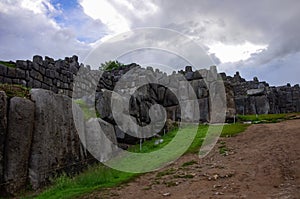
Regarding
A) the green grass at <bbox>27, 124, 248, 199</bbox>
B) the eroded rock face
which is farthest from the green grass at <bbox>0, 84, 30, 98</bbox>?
the green grass at <bbox>27, 124, 248, 199</bbox>

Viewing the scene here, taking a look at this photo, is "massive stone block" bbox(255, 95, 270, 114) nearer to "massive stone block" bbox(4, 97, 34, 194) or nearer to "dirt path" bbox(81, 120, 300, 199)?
"dirt path" bbox(81, 120, 300, 199)

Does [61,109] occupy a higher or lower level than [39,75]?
lower

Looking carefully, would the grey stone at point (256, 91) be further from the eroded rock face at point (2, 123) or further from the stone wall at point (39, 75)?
the eroded rock face at point (2, 123)

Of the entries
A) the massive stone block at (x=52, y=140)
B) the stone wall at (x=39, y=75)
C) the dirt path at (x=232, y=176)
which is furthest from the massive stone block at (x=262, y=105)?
the massive stone block at (x=52, y=140)

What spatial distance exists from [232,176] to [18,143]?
17.8ft

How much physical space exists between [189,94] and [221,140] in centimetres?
960

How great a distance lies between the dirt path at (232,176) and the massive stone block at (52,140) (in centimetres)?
231

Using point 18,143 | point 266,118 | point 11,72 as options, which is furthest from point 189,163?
point 266,118

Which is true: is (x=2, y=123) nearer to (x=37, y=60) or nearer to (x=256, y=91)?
(x=37, y=60)

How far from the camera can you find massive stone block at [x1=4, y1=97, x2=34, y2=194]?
9064 millimetres

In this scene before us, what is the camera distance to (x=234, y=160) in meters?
10.5

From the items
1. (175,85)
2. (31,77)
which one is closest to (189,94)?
(175,85)

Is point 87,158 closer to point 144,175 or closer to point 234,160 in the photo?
point 144,175

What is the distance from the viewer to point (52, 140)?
10422 mm
